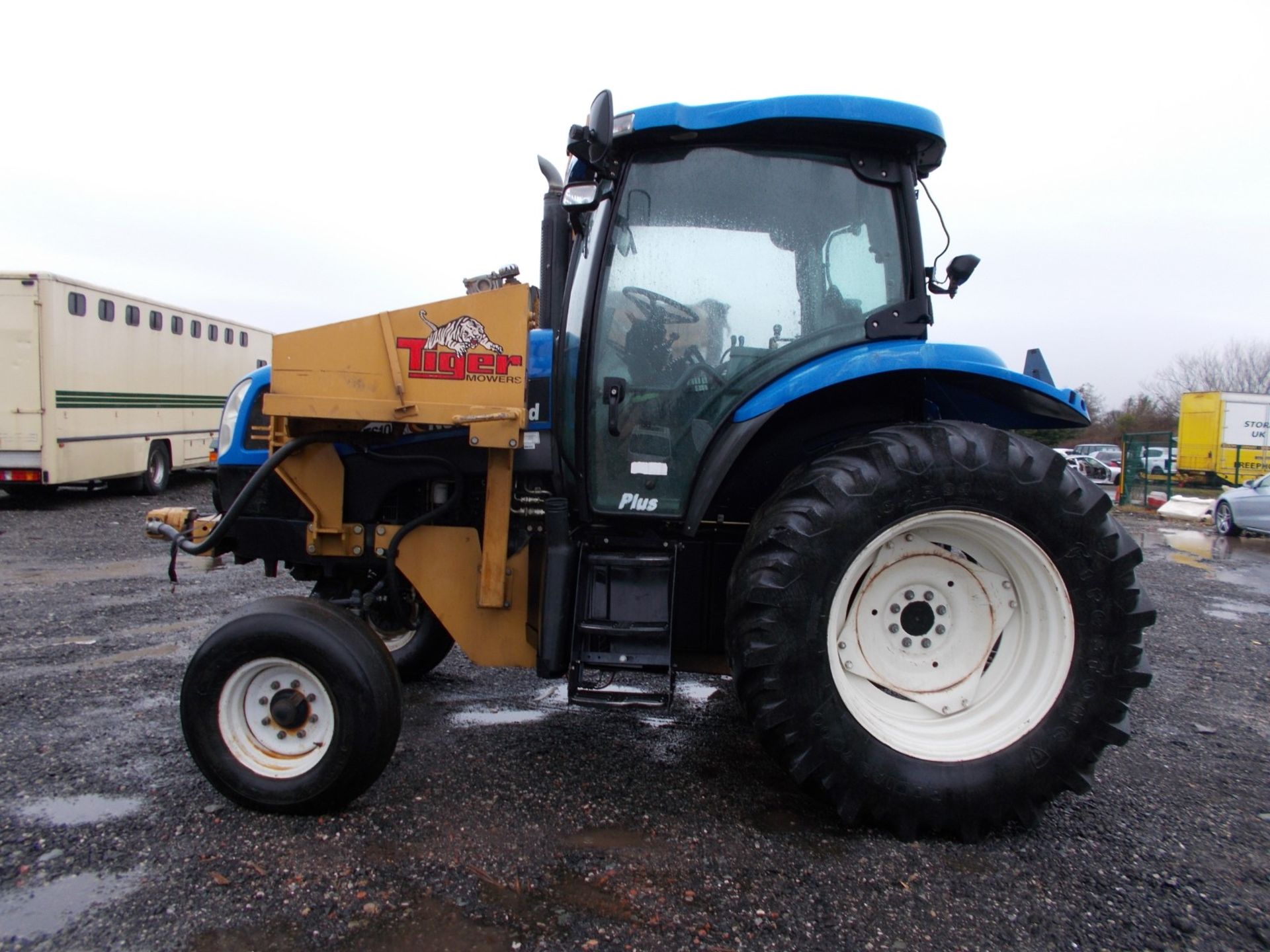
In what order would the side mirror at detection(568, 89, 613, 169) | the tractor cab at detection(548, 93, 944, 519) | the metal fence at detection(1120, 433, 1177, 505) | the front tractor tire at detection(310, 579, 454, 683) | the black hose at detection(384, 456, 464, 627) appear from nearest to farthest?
the side mirror at detection(568, 89, 613, 169) → the tractor cab at detection(548, 93, 944, 519) → the black hose at detection(384, 456, 464, 627) → the front tractor tire at detection(310, 579, 454, 683) → the metal fence at detection(1120, 433, 1177, 505)

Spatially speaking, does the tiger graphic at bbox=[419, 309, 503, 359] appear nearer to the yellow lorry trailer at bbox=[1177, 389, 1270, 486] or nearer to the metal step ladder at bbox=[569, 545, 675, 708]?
the metal step ladder at bbox=[569, 545, 675, 708]

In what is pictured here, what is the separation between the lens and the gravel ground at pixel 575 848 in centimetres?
234

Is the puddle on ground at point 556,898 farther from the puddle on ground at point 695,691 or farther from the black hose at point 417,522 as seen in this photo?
the puddle on ground at point 695,691

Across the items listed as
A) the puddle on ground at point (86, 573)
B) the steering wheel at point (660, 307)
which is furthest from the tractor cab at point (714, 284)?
the puddle on ground at point (86, 573)

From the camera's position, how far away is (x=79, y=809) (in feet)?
9.66

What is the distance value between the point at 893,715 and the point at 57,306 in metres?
11.8

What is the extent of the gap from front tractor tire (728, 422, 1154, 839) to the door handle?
2.17ft

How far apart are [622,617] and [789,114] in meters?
1.93

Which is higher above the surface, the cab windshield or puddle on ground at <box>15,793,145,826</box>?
the cab windshield

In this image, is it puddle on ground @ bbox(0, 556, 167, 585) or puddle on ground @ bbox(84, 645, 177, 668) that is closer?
puddle on ground @ bbox(84, 645, 177, 668)

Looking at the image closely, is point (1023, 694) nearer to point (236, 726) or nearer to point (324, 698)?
point (324, 698)

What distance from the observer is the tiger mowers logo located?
303 cm

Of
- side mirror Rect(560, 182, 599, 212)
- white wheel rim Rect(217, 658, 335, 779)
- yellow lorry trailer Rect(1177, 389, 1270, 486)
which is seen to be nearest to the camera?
white wheel rim Rect(217, 658, 335, 779)

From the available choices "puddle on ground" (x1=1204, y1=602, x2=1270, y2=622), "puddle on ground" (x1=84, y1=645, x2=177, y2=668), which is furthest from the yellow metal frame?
"puddle on ground" (x1=1204, y1=602, x2=1270, y2=622)
